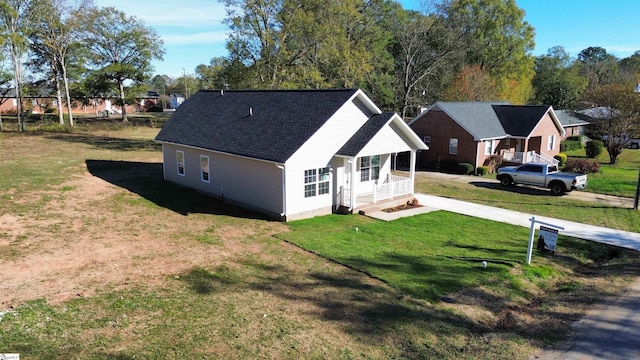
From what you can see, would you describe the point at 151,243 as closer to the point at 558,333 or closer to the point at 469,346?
the point at 469,346

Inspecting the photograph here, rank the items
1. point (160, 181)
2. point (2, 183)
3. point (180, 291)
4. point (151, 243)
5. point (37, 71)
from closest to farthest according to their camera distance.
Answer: point (180, 291)
point (151, 243)
point (2, 183)
point (160, 181)
point (37, 71)

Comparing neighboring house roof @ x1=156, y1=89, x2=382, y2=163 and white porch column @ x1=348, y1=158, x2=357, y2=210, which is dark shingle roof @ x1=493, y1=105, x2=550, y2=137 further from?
white porch column @ x1=348, y1=158, x2=357, y2=210

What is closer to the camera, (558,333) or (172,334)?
(172,334)

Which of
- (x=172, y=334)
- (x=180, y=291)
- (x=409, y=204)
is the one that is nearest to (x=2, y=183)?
(x=180, y=291)

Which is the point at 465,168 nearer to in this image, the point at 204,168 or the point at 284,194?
the point at 284,194

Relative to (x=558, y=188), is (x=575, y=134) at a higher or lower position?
higher
